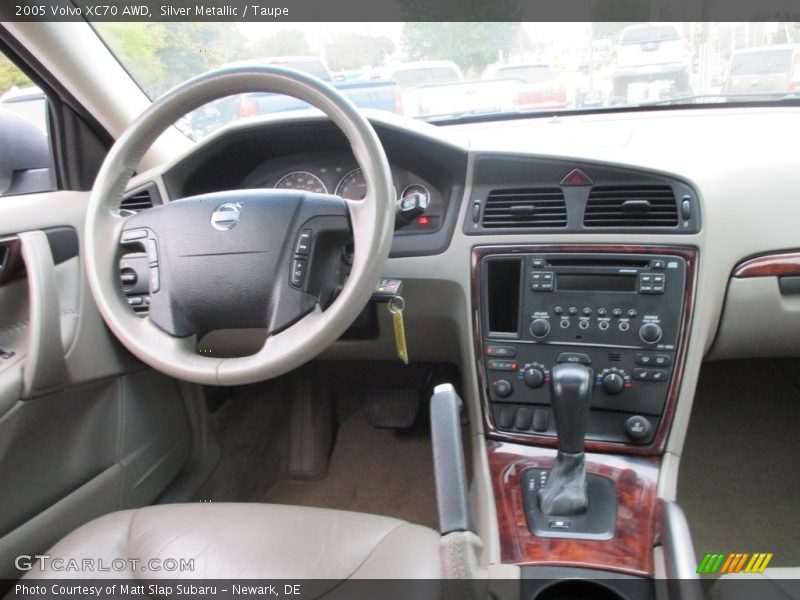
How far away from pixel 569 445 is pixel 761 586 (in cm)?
41

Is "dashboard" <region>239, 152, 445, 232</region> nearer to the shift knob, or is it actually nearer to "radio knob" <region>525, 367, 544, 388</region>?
"radio knob" <region>525, 367, 544, 388</region>

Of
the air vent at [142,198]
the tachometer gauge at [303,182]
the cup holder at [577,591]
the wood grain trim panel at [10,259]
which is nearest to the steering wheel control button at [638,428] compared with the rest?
the cup holder at [577,591]

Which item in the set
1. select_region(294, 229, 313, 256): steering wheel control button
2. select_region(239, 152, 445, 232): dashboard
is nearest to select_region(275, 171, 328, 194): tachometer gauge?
select_region(239, 152, 445, 232): dashboard

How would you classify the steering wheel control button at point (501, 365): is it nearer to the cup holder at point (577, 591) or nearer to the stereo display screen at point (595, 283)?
the stereo display screen at point (595, 283)

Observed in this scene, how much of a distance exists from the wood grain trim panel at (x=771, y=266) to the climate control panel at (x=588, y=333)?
0.19 meters

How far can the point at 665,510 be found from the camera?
123 centimetres

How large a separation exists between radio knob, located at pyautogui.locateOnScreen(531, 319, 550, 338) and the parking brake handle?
20.1 inches

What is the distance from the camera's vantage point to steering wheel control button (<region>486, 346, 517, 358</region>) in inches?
59.4

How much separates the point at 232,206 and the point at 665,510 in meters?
1.04

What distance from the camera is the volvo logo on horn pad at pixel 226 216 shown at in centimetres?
118

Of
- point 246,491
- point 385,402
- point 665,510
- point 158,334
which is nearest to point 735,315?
point 665,510

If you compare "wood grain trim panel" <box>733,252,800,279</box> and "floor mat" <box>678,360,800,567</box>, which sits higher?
"wood grain trim panel" <box>733,252,800,279</box>

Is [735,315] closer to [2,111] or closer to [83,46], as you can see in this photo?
[83,46]

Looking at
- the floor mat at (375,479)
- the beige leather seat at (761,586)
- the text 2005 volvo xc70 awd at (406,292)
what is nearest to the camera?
the beige leather seat at (761,586)
